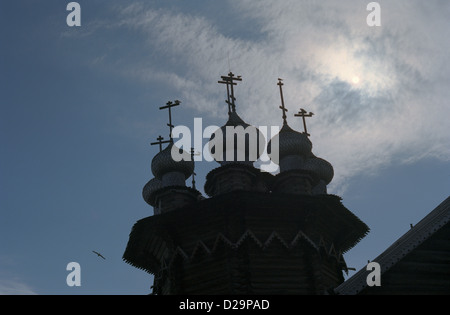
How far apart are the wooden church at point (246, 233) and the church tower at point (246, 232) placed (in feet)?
0.09

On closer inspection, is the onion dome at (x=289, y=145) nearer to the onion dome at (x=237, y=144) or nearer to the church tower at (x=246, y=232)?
the church tower at (x=246, y=232)

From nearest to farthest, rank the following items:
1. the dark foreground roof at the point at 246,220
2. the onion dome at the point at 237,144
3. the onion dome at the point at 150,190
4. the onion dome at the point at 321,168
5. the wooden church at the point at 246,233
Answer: the wooden church at the point at 246,233 → the dark foreground roof at the point at 246,220 → the onion dome at the point at 237,144 → the onion dome at the point at 321,168 → the onion dome at the point at 150,190

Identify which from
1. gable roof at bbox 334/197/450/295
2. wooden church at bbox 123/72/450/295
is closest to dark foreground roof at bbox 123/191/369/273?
wooden church at bbox 123/72/450/295

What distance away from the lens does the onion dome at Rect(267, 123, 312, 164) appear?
19.4 metres

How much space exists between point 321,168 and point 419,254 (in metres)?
11.4

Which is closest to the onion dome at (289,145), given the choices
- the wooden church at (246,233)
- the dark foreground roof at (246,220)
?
the wooden church at (246,233)

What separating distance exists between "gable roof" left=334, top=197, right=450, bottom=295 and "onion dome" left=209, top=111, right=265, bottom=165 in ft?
28.8

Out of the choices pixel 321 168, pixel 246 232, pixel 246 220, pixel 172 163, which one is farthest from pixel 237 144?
pixel 321 168

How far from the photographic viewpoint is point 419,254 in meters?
10.1

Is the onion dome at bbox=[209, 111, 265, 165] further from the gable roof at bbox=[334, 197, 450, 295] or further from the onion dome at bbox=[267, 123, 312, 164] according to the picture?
the gable roof at bbox=[334, 197, 450, 295]

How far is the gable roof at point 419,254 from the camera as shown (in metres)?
9.87

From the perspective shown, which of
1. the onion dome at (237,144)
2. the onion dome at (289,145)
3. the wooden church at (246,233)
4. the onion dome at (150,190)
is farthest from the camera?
the onion dome at (150,190)

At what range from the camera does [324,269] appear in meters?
16.4
